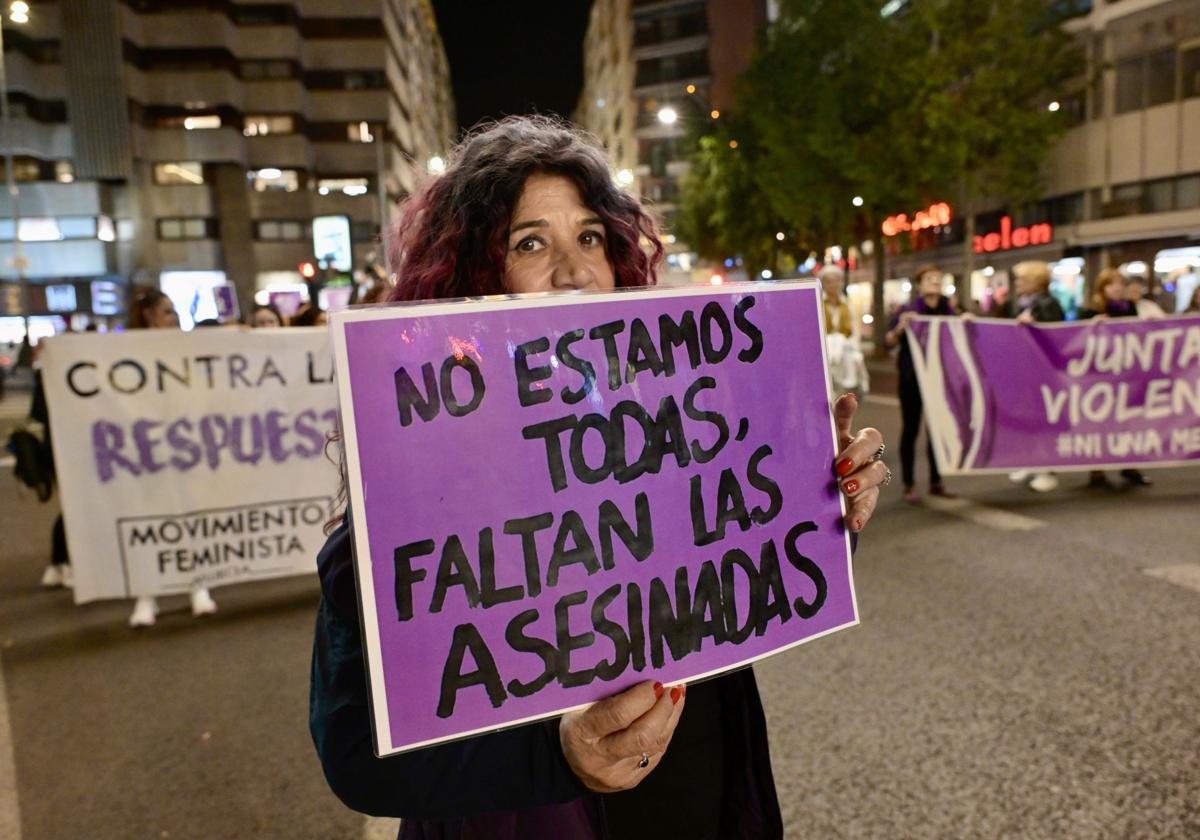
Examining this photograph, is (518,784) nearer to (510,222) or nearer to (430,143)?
(510,222)

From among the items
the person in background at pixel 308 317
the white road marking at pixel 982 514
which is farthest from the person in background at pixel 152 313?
the white road marking at pixel 982 514

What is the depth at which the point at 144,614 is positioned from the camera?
5305 mm

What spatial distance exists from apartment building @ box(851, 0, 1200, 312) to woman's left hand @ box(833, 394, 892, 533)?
26.5 m

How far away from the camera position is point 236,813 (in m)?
3.08

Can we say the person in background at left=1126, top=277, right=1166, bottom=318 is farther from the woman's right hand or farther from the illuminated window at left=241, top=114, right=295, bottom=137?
the illuminated window at left=241, top=114, right=295, bottom=137

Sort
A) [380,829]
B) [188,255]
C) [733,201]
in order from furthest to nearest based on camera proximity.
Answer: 1. [188,255]
2. [733,201]
3. [380,829]

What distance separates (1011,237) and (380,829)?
3594 cm

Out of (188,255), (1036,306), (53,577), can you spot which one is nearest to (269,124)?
(188,255)

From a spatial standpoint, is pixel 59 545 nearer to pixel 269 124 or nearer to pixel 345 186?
pixel 269 124

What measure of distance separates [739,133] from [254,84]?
30832 millimetres

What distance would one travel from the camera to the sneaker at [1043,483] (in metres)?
7.64

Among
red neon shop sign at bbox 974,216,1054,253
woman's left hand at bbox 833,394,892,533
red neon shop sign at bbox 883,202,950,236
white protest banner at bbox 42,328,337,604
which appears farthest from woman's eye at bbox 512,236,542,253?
red neon shop sign at bbox 883,202,950,236

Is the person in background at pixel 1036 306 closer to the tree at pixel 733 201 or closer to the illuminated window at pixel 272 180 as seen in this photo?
the tree at pixel 733 201

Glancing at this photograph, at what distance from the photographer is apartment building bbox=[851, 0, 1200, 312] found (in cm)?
2600
